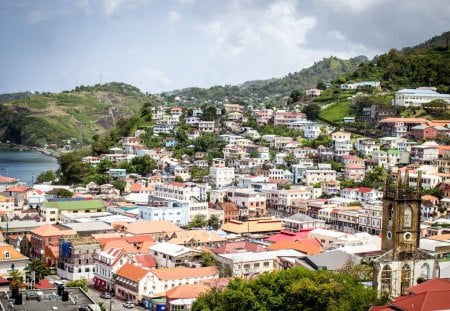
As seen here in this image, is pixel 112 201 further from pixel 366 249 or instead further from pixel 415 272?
pixel 415 272

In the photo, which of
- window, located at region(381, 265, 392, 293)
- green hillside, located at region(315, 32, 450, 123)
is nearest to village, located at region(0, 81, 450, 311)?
window, located at region(381, 265, 392, 293)

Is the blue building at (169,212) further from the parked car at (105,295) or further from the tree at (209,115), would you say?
the tree at (209,115)

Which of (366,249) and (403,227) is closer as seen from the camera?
(403,227)

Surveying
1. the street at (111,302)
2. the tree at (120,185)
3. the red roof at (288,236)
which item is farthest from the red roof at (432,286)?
the tree at (120,185)

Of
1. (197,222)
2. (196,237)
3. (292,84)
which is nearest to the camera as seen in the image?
(196,237)

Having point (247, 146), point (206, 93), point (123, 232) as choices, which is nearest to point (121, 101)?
point (206, 93)

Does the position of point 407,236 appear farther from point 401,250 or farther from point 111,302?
point 111,302

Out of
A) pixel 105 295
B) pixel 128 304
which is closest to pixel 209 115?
pixel 105 295
